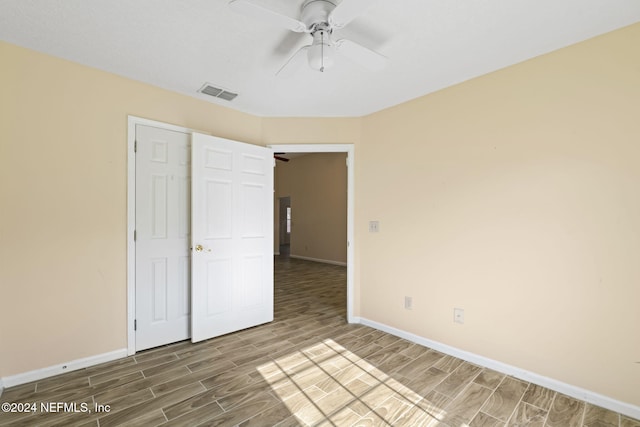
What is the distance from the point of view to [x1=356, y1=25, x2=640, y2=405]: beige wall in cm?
196

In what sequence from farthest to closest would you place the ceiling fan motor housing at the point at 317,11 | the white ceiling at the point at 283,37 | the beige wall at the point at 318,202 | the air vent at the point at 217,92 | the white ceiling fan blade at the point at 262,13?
the beige wall at the point at 318,202 < the air vent at the point at 217,92 < the white ceiling at the point at 283,37 < the ceiling fan motor housing at the point at 317,11 < the white ceiling fan blade at the point at 262,13

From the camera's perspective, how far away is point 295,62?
1994 millimetres

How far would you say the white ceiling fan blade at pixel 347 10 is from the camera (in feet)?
4.75

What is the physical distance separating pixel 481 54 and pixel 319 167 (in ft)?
20.5

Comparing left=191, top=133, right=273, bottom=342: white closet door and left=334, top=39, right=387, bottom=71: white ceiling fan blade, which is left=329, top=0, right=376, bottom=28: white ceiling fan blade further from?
left=191, top=133, right=273, bottom=342: white closet door

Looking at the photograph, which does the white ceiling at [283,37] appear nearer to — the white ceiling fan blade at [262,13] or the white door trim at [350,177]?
the white ceiling fan blade at [262,13]

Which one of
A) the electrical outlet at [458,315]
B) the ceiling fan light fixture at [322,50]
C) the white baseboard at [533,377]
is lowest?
the white baseboard at [533,377]

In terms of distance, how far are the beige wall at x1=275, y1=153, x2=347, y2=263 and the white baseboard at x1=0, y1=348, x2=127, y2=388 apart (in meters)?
5.54

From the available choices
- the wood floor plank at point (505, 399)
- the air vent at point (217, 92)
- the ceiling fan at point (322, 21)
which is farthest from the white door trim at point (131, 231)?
the wood floor plank at point (505, 399)

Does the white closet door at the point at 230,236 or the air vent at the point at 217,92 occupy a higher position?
the air vent at the point at 217,92

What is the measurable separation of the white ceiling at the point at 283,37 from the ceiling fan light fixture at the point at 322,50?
0.75 ft

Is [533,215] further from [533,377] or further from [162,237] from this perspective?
[162,237]

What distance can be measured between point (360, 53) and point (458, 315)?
245cm

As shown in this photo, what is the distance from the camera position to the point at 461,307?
107 inches
